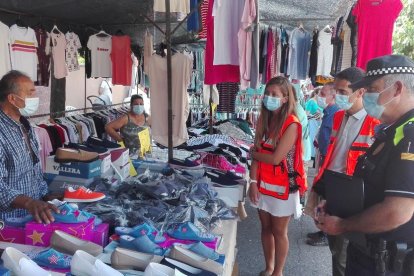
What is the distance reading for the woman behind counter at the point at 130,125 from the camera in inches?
174

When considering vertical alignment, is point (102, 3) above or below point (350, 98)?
above

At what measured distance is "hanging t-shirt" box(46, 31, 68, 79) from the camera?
5645mm

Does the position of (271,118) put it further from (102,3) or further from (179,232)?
(102,3)

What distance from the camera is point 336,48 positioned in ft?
16.0

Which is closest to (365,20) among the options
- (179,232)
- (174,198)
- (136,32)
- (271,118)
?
(271,118)

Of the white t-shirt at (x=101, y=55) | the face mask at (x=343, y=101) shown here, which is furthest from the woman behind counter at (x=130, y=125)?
the face mask at (x=343, y=101)

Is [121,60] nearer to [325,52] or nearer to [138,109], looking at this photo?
[138,109]

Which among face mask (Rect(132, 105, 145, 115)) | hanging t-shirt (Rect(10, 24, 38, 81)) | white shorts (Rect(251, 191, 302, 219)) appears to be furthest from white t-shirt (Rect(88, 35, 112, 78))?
white shorts (Rect(251, 191, 302, 219))

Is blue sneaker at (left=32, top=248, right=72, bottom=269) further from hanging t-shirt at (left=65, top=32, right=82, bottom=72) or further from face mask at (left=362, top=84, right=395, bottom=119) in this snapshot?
hanging t-shirt at (left=65, top=32, right=82, bottom=72)

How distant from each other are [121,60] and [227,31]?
151 inches

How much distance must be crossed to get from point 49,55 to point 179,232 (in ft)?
15.6

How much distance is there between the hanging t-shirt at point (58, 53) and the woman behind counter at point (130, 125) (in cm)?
182

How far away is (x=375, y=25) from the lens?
3.89 metres

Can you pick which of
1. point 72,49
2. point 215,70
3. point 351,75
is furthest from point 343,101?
point 72,49
